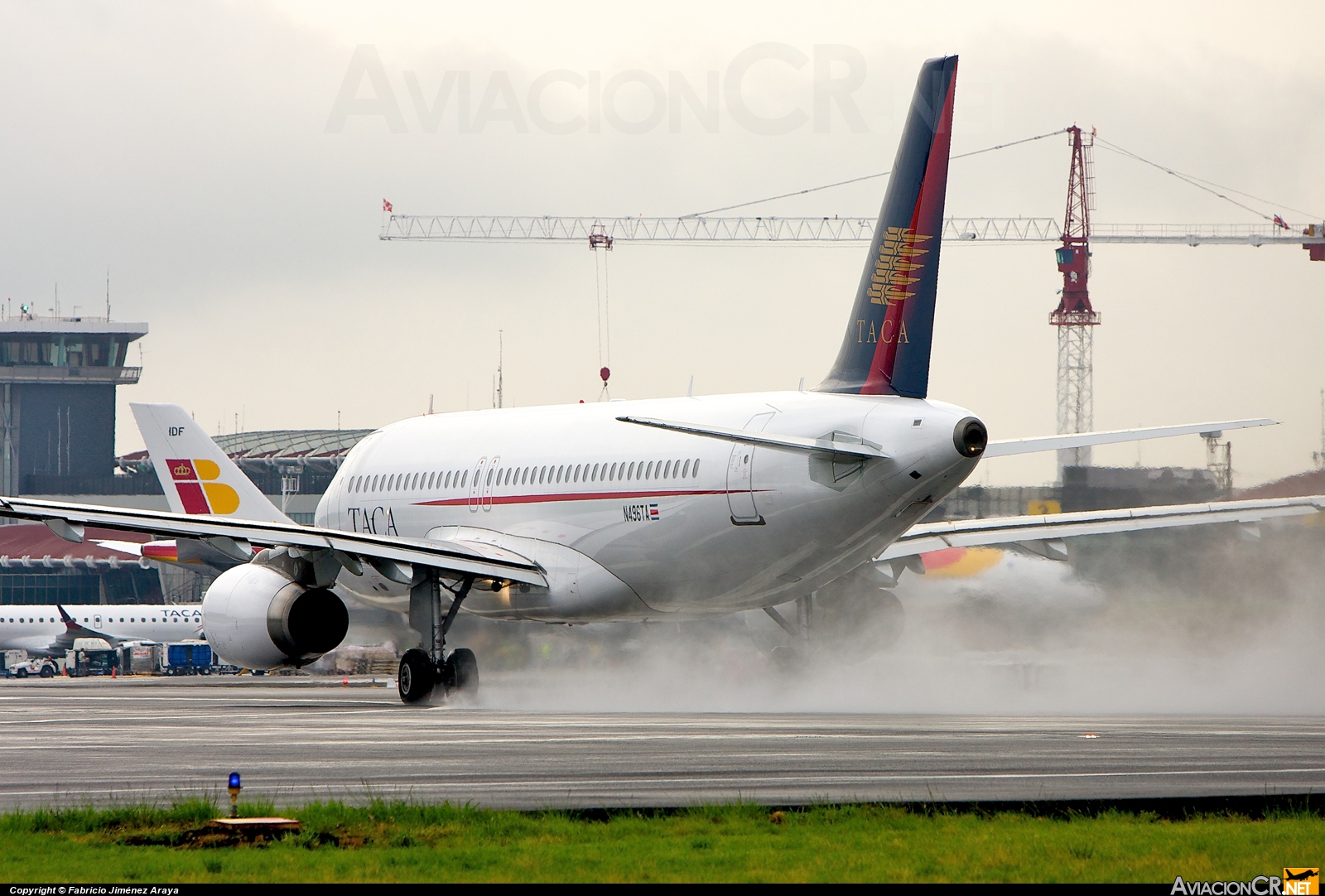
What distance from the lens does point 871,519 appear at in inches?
1009

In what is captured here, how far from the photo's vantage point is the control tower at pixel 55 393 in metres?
160

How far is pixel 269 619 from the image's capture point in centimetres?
2880

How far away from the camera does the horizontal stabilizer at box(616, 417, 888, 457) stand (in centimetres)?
2477

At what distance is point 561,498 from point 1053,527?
887 cm

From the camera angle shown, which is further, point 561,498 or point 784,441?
point 561,498

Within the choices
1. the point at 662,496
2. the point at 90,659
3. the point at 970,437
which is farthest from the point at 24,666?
the point at 970,437

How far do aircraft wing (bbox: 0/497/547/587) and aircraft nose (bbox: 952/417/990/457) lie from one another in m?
8.47

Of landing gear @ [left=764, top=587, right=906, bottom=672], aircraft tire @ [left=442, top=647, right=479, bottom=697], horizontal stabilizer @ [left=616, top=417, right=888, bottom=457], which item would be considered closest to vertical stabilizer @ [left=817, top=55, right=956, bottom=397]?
Answer: horizontal stabilizer @ [left=616, top=417, right=888, bottom=457]

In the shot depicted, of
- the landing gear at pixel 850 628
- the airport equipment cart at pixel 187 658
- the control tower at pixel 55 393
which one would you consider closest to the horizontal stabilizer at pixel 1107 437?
the landing gear at pixel 850 628

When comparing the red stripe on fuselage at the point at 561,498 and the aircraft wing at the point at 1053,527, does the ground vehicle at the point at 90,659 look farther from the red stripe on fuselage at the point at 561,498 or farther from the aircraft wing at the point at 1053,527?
the aircraft wing at the point at 1053,527

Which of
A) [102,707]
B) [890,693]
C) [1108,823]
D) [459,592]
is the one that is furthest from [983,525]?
[1108,823]

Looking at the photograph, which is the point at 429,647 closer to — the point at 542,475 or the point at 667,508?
the point at 542,475

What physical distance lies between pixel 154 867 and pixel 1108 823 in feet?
19.3

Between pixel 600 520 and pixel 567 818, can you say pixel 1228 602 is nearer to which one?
pixel 600 520
